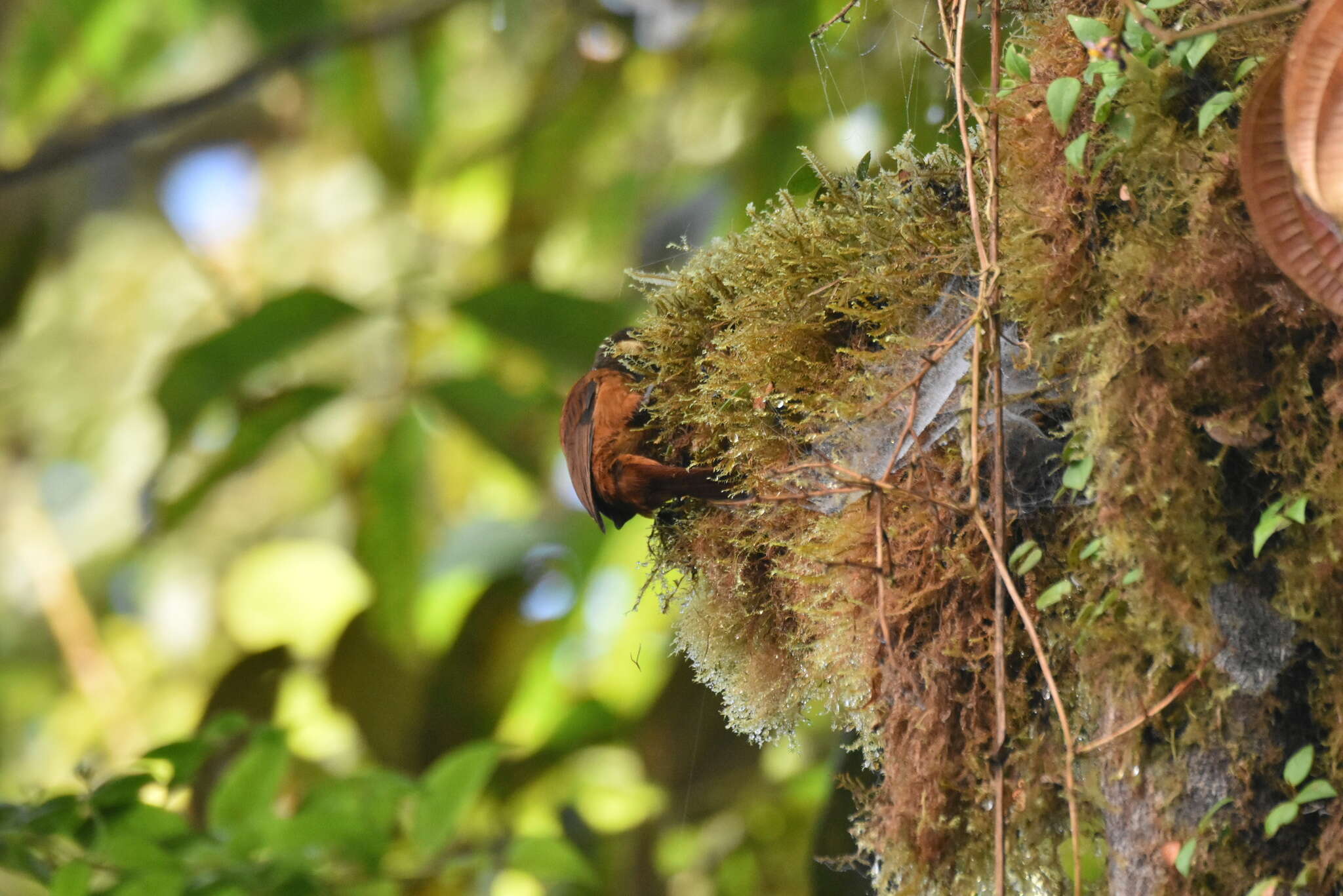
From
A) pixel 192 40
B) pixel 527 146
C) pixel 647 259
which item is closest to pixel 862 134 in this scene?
pixel 647 259

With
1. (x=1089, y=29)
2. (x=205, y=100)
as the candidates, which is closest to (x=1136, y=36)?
(x=1089, y=29)

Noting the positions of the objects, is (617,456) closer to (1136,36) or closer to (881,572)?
(881,572)

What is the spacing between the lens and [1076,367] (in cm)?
55

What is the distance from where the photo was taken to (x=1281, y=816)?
461 millimetres

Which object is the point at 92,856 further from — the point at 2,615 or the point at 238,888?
the point at 2,615

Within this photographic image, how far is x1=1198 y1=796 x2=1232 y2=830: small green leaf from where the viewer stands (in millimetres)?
480

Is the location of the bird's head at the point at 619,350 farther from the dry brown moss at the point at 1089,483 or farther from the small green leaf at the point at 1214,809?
the small green leaf at the point at 1214,809

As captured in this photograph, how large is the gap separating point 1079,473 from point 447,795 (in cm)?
104

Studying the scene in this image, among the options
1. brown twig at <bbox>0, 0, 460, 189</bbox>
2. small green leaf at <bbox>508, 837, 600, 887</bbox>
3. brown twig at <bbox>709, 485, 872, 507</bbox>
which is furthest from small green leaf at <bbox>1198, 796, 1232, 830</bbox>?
brown twig at <bbox>0, 0, 460, 189</bbox>

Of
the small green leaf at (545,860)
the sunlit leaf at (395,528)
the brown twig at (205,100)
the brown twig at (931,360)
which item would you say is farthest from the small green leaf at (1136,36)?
the brown twig at (205,100)

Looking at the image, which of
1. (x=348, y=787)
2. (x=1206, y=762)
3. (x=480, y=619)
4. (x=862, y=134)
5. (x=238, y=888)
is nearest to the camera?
(x=1206, y=762)

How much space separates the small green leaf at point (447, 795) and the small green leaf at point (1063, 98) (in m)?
1.03

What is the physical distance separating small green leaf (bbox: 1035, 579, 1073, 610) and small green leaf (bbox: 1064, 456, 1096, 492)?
5 cm

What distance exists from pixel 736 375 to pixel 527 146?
1.88 meters
